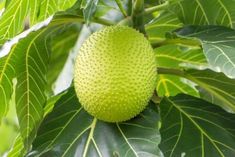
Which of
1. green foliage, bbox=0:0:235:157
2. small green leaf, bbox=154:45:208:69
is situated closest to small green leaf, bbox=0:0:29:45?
green foliage, bbox=0:0:235:157

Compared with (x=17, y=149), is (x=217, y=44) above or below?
above

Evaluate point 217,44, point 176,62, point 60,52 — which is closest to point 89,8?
point 217,44

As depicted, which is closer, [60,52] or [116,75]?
[116,75]

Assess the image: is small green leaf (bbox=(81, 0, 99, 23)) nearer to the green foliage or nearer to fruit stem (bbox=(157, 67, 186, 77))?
the green foliage

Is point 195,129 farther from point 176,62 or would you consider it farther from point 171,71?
point 176,62

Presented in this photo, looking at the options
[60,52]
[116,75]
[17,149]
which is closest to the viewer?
[116,75]

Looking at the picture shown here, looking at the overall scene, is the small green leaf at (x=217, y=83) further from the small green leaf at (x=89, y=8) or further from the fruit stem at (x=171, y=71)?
the small green leaf at (x=89, y=8)
